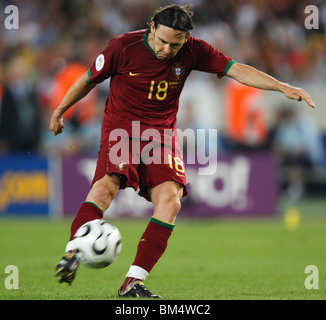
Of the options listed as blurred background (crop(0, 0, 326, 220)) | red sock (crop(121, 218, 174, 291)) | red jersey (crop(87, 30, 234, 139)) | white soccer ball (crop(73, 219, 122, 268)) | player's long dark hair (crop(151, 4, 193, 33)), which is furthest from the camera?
blurred background (crop(0, 0, 326, 220))

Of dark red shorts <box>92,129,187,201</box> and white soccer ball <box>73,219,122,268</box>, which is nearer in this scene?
white soccer ball <box>73,219,122,268</box>

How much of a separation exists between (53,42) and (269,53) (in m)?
4.96

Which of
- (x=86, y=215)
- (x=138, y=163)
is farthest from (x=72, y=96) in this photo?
(x=86, y=215)

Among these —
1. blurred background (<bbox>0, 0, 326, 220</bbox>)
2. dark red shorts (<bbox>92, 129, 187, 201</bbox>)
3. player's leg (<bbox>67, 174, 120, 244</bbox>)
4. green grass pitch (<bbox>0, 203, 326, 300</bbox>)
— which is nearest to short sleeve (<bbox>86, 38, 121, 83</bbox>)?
dark red shorts (<bbox>92, 129, 187, 201</bbox>)

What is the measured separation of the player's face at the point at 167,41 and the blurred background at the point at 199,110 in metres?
5.46

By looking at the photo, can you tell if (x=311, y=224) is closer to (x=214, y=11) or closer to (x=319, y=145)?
(x=319, y=145)

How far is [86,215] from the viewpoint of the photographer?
5.21m

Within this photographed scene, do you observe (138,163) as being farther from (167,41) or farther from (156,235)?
(167,41)

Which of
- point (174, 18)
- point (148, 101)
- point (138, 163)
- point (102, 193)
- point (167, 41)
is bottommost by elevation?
→ point (102, 193)

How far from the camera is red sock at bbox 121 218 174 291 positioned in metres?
5.30

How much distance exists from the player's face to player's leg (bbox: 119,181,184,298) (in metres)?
0.96

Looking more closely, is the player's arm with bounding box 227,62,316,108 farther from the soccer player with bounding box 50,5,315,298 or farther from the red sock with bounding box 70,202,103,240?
the red sock with bounding box 70,202,103,240

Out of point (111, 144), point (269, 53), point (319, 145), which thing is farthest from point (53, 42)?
point (111, 144)

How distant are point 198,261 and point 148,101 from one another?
2.89m
